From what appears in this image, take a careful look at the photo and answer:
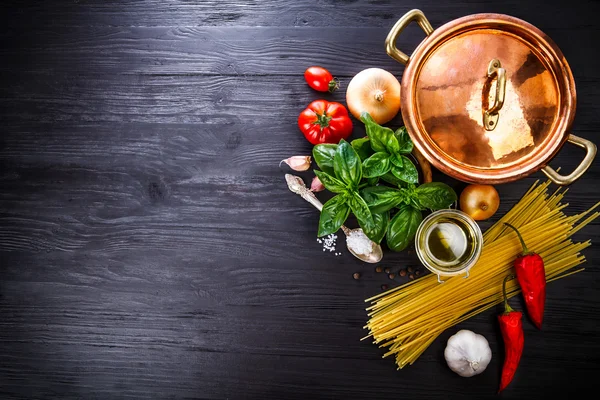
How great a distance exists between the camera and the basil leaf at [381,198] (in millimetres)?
1142

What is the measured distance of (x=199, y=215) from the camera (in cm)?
139

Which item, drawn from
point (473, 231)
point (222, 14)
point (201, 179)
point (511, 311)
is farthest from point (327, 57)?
point (511, 311)

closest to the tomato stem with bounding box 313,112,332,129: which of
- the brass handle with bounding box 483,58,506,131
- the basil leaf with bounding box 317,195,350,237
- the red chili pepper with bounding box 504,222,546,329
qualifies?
the basil leaf with bounding box 317,195,350,237

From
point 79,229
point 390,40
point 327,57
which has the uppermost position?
point 327,57

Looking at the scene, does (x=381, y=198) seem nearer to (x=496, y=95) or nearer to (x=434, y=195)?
(x=434, y=195)

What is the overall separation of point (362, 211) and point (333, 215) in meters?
0.08

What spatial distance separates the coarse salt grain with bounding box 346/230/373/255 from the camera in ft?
4.25

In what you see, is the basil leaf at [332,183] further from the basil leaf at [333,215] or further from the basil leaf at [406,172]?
the basil leaf at [406,172]

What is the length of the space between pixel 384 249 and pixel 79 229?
97cm

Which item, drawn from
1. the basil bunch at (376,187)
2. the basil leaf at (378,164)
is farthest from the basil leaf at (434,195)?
the basil leaf at (378,164)

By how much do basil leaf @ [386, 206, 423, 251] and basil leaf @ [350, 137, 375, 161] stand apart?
17 cm

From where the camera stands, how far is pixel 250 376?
4.50 ft

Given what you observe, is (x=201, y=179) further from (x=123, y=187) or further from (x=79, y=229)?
(x=79, y=229)

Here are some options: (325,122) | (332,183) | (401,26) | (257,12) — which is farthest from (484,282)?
(257,12)
